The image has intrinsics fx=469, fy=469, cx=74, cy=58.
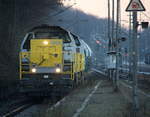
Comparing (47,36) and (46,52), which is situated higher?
(47,36)

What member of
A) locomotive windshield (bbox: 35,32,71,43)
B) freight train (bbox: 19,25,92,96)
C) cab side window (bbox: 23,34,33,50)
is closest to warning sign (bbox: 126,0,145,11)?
freight train (bbox: 19,25,92,96)

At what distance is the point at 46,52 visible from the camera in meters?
22.3

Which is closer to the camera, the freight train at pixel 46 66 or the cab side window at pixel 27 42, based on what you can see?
the freight train at pixel 46 66

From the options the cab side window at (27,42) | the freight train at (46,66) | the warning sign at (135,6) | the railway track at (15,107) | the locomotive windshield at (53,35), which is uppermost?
the warning sign at (135,6)

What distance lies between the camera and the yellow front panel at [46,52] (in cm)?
2208

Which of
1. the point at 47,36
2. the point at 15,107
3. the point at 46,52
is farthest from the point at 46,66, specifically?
the point at 15,107

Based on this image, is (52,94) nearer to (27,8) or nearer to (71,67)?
(71,67)

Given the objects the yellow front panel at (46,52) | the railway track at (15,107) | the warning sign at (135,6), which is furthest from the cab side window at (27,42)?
the warning sign at (135,6)

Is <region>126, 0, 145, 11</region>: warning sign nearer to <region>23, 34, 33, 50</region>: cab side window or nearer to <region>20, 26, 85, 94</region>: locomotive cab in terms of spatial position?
<region>20, 26, 85, 94</region>: locomotive cab

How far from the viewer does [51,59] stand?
2216 cm

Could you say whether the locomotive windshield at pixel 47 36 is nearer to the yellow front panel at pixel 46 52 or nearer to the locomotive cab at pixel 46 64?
the locomotive cab at pixel 46 64

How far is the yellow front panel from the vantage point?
72.4ft

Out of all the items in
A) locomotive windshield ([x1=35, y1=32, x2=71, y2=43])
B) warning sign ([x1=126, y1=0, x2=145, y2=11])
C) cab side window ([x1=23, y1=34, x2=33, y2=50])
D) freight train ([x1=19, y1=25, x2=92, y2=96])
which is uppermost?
warning sign ([x1=126, y1=0, x2=145, y2=11])

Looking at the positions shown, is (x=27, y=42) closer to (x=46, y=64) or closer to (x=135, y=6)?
(x=46, y=64)
